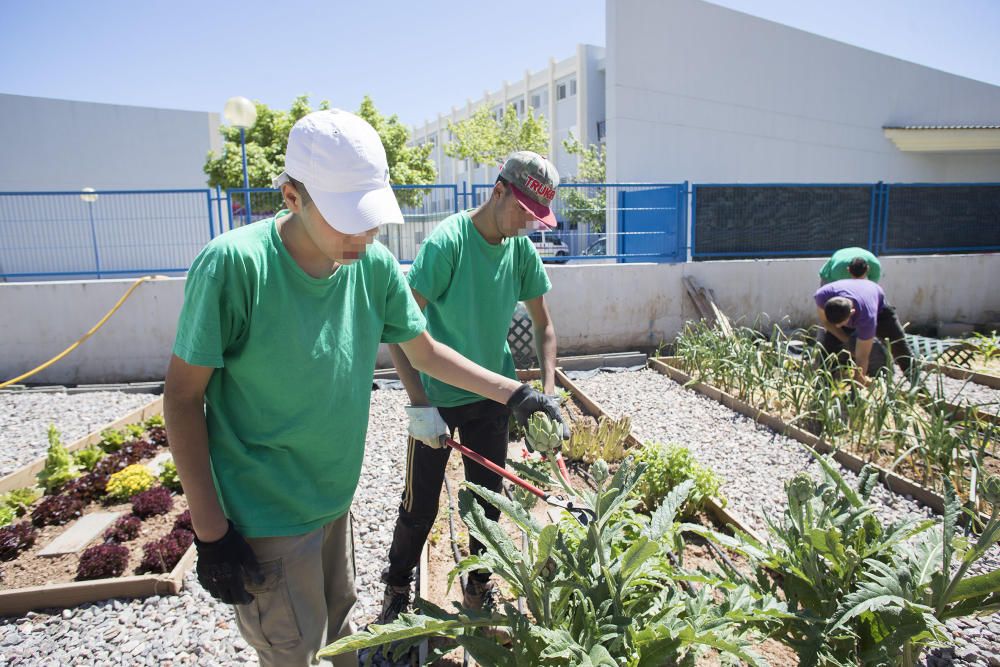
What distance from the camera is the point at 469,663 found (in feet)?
7.41

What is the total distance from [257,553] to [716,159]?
16.2 m

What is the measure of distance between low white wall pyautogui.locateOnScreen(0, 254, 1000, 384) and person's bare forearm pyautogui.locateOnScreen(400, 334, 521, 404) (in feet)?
19.7

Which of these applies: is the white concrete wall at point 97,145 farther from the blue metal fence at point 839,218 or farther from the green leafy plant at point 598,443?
the green leafy plant at point 598,443

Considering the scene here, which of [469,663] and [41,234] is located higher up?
[41,234]

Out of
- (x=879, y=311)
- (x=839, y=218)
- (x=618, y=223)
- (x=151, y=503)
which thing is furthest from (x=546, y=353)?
(x=839, y=218)

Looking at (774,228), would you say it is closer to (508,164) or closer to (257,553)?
(508,164)

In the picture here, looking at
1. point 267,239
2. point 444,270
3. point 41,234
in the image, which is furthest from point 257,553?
point 41,234

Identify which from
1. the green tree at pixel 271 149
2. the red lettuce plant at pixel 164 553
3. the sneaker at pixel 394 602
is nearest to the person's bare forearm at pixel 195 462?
the sneaker at pixel 394 602

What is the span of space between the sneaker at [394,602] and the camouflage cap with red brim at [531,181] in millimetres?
1671

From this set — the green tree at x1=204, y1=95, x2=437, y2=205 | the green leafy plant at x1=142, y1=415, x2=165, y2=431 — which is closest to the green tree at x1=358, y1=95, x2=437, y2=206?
the green tree at x1=204, y1=95, x2=437, y2=205

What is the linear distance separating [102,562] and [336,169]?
9.01 ft

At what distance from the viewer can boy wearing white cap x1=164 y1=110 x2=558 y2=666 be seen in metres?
1.38

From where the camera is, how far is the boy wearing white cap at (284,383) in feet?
4.51

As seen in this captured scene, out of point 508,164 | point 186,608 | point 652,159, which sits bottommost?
point 186,608
